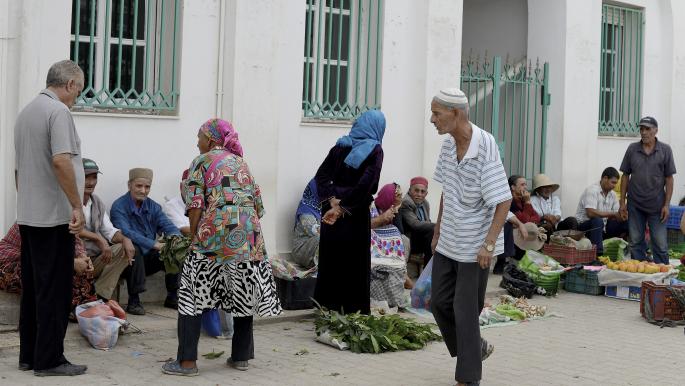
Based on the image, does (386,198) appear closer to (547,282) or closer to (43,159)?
(547,282)

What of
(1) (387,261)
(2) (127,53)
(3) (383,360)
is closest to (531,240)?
(1) (387,261)

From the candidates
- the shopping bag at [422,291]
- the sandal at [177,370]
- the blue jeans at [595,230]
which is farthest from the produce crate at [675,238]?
the sandal at [177,370]

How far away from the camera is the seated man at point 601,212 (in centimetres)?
1290

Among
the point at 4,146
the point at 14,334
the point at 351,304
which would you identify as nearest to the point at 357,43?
the point at 351,304

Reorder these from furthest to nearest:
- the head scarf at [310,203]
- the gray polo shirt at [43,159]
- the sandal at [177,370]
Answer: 1. the head scarf at [310,203]
2. the sandal at [177,370]
3. the gray polo shirt at [43,159]

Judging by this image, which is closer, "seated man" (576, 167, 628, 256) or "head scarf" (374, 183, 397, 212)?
"head scarf" (374, 183, 397, 212)

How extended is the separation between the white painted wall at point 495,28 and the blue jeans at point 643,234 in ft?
9.74

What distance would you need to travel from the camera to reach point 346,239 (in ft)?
27.5

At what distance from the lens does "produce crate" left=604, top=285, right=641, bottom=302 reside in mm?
10844

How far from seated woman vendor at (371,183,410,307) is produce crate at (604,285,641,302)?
2.66m

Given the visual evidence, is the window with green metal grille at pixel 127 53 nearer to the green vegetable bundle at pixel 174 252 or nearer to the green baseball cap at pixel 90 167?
the green baseball cap at pixel 90 167

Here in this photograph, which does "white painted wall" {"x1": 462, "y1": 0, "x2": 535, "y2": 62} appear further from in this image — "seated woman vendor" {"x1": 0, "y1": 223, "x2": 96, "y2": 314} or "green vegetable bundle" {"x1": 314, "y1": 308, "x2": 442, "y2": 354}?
"seated woman vendor" {"x1": 0, "y1": 223, "x2": 96, "y2": 314}

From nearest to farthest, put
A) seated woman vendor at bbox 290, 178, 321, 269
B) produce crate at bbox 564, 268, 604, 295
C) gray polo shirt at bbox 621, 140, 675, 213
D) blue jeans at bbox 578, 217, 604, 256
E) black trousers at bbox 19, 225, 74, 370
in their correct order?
black trousers at bbox 19, 225, 74, 370
seated woman vendor at bbox 290, 178, 321, 269
produce crate at bbox 564, 268, 604, 295
gray polo shirt at bbox 621, 140, 675, 213
blue jeans at bbox 578, 217, 604, 256

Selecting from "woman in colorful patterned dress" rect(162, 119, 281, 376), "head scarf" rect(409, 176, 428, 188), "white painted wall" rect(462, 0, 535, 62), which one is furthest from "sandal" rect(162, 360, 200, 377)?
"white painted wall" rect(462, 0, 535, 62)
